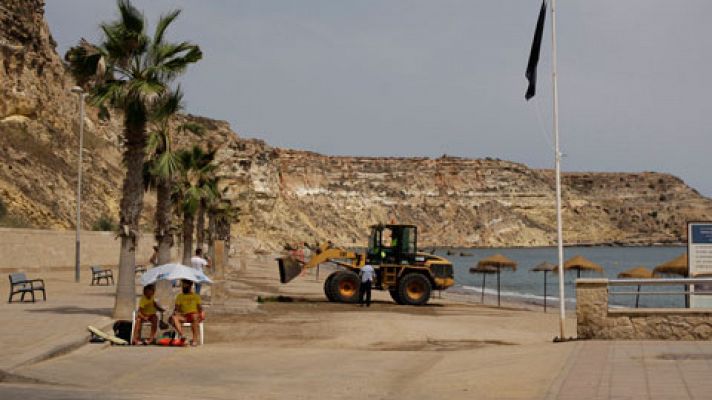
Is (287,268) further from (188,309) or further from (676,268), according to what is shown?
(188,309)

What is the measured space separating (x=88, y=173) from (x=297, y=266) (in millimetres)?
39410

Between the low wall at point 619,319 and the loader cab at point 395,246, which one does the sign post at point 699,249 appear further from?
the loader cab at point 395,246

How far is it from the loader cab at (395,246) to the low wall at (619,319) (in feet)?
50.6

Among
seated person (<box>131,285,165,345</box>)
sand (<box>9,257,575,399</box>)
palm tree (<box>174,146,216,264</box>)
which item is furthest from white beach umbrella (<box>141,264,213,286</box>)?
palm tree (<box>174,146,216,264</box>)

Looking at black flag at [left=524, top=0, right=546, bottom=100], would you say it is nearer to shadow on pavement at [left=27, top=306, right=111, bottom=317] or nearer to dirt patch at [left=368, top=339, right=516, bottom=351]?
dirt patch at [left=368, top=339, right=516, bottom=351]

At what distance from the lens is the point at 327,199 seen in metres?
181

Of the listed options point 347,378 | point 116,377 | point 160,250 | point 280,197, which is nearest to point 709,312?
point 347,378

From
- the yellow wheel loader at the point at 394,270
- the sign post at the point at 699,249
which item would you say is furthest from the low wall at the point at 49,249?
the sign post at the point at 699,249

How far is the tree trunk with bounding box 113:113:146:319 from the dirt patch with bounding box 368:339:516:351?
5.63m

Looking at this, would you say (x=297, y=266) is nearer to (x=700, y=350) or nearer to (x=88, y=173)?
(x=700, y=350)

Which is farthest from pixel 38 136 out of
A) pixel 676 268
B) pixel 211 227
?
pixel 676 268

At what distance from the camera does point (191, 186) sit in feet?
125

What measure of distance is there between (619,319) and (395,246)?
1579 cm

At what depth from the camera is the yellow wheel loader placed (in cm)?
3047
